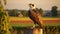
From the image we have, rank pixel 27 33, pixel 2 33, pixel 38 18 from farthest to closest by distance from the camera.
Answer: pixel 38 18 → pixel 27 33 → pixel 2 33

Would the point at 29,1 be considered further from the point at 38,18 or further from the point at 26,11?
the point at 38,18

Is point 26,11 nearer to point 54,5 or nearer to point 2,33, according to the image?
point 54,5

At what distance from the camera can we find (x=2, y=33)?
1.86 meters

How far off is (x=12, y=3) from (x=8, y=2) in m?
0.06

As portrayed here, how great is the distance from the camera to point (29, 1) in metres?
2.63

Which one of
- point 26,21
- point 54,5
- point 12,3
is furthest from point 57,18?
point 12,3

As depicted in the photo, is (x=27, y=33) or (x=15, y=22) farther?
(x=15, y=22)

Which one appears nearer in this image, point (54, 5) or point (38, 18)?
point (38, 18)

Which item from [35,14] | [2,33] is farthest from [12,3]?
[2,33]

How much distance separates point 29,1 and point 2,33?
902 millimetres

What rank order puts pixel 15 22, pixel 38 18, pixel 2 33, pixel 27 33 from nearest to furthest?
1. pixel 2 33
2. pixel 27 33
3. pixel 38 18
4. pixel 15 22

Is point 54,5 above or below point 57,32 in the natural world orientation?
above

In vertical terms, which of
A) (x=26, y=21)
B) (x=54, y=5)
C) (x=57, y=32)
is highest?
(x=54, y=5)

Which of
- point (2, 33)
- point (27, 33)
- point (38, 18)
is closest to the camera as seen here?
point (2, 33)
